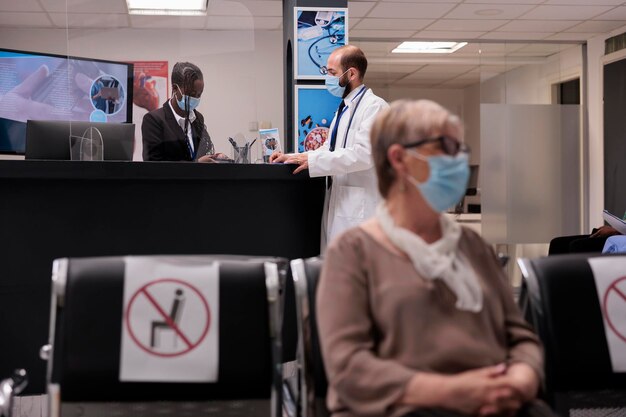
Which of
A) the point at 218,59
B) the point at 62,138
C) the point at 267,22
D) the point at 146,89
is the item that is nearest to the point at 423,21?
the point at 267,22

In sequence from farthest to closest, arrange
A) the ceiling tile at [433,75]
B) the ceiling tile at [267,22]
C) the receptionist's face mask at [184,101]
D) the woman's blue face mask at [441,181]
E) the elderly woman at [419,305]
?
the ceiling tile at [433,75] → the ceiling tile at [267,22] → the receptionist's face mask at [184,101] → the woman's blue face mask at [441,181] → the elderly woman at [419,305]

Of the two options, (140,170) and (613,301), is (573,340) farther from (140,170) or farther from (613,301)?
(140,170)

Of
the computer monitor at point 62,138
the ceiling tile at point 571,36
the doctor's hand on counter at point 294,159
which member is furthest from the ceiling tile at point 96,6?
the ceiling tile at point 571,36

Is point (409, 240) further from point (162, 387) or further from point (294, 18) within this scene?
point (294, 18)

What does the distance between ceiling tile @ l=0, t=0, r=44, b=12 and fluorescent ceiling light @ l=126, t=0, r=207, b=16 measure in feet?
4.97

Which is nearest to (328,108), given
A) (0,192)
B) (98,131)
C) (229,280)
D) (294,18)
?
(294,18)

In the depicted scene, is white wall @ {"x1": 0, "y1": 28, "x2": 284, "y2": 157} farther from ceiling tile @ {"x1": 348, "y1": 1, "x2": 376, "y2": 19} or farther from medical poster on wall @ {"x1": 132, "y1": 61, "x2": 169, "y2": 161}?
ceiling tile @ {"x1": 348, "y1": 1, "x2": 376, "y2": 19}

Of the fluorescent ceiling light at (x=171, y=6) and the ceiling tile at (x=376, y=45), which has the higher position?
the ceiling tile at (x=376, y=45)

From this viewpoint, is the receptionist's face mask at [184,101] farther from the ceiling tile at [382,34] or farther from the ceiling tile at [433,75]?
the ceiling tile at [433,75]

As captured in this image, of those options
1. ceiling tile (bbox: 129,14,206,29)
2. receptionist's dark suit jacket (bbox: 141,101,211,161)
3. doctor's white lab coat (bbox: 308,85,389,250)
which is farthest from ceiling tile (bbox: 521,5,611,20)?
receptionist's dark suit jacket (bbox: 141,101,211,161)

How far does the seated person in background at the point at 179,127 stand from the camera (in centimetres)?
393

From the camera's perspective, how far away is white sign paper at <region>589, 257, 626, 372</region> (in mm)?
1605

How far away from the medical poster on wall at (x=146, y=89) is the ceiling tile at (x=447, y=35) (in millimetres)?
3323

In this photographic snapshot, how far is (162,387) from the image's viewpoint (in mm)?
1507
